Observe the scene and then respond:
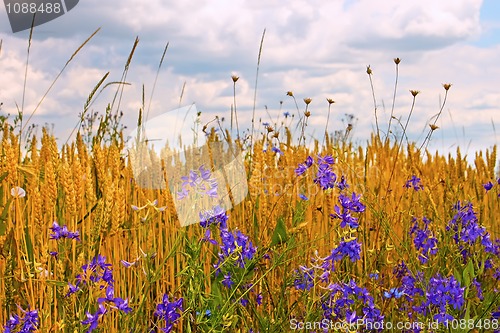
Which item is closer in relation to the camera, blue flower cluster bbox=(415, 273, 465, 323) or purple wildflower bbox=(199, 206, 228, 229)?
blue flower cluster bbox=(415, 273, 465, 323)

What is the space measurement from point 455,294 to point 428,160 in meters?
3.48

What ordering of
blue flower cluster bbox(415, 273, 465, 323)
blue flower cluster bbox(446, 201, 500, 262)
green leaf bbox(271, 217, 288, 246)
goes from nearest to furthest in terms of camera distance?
blue flower cluster bbox(415, 273, 465, 323) → green leaf bbox(271, 217, 288, 246) → blue flower cluster bbox(446, 201, 500, 262)

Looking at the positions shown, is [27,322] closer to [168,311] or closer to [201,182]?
[168,311]

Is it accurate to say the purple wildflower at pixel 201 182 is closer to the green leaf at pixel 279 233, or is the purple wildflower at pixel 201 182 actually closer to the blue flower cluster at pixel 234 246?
the blue flower cluster at pixel 234 246

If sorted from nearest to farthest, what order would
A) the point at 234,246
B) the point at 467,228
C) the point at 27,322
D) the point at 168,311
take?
the point at 27,322 → the point at 168,311 → the point at 234,246 → the point at 467,228

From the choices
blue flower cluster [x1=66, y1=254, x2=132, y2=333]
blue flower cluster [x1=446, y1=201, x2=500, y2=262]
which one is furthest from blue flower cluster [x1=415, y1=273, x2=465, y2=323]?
blue flower cluster [x1=66, y1=254, x2=132, y2=333]

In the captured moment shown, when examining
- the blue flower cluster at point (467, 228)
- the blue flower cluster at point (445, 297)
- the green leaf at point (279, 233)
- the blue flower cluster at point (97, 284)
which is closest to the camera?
the blue flower cluster at point (97, 284)

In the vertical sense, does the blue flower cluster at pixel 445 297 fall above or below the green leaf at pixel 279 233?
below

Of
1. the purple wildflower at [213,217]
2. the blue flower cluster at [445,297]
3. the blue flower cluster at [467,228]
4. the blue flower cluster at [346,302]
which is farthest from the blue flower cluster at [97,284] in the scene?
the blue flower cluster at [467,228]

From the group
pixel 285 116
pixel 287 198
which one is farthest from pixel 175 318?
pixel 285 116

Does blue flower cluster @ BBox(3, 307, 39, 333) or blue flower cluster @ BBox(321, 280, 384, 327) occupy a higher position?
blue flower cluster @ BBox(3, 307, 39, 333)

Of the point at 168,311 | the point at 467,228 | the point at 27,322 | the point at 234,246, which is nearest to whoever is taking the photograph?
→ the point at 27,322

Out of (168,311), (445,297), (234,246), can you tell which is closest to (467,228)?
(445,297)

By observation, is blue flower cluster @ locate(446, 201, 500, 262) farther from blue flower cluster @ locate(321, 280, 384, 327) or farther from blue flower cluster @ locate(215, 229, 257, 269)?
blue flower cluster @ locate(215, 229, 257, 269)
